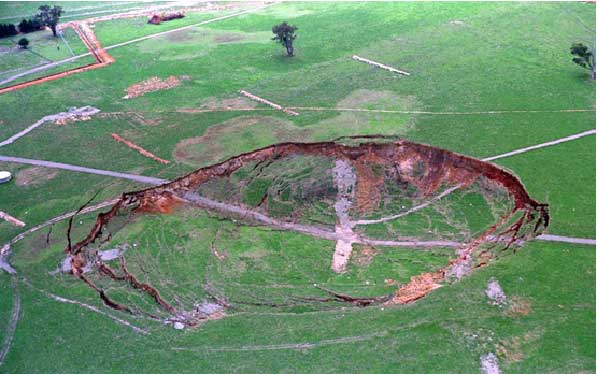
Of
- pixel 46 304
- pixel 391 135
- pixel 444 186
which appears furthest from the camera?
pixel 391 135

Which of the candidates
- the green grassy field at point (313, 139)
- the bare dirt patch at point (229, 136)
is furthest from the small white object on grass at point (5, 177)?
the bare dirt patch at point (229, 136)

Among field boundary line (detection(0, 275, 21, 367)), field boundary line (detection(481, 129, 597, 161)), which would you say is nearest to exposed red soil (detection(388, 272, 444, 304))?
field boundary line (detection(481, 129, 597, 161))

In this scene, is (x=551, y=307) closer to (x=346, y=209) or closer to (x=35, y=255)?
(x=346, y=209)

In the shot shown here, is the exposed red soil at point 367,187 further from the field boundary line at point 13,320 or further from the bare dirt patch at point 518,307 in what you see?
the field boundary line at point 13,320

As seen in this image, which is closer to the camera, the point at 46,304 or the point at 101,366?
the point at 101,366

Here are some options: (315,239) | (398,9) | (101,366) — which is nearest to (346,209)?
(315,239)

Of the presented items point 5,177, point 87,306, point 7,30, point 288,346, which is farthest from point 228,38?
point 288,346

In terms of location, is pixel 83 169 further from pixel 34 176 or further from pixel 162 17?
pixel 162 17
